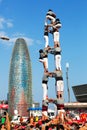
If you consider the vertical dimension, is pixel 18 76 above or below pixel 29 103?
above

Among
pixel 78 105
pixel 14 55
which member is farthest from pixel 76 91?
pixel 14 55

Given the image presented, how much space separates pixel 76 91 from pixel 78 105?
33.3 feet

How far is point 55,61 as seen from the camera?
104ft

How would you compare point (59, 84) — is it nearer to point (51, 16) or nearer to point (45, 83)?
point (45, 83)

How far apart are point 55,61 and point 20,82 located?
96797 mm

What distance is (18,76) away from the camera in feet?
417

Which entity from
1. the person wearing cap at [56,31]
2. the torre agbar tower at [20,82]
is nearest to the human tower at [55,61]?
the person wearing cap at [56,31]

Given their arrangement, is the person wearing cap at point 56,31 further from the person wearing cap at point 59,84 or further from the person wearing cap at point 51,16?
the person wearing cap at point 59,84

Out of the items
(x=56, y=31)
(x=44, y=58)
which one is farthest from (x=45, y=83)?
(x=56, y=31)

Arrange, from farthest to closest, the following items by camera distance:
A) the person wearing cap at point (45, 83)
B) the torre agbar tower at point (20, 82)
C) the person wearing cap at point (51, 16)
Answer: the torre agbar tower at point (20, 82)
the person wearing cap at point (51, 16)
the person wearing cap at point (45, 83)

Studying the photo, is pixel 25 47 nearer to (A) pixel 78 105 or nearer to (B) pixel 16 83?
(B) pixel 16 83

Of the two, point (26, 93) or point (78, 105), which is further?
point (26, 93)

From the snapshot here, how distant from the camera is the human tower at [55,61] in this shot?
30.6 meters

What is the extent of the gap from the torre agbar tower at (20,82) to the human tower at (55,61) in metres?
92.3
